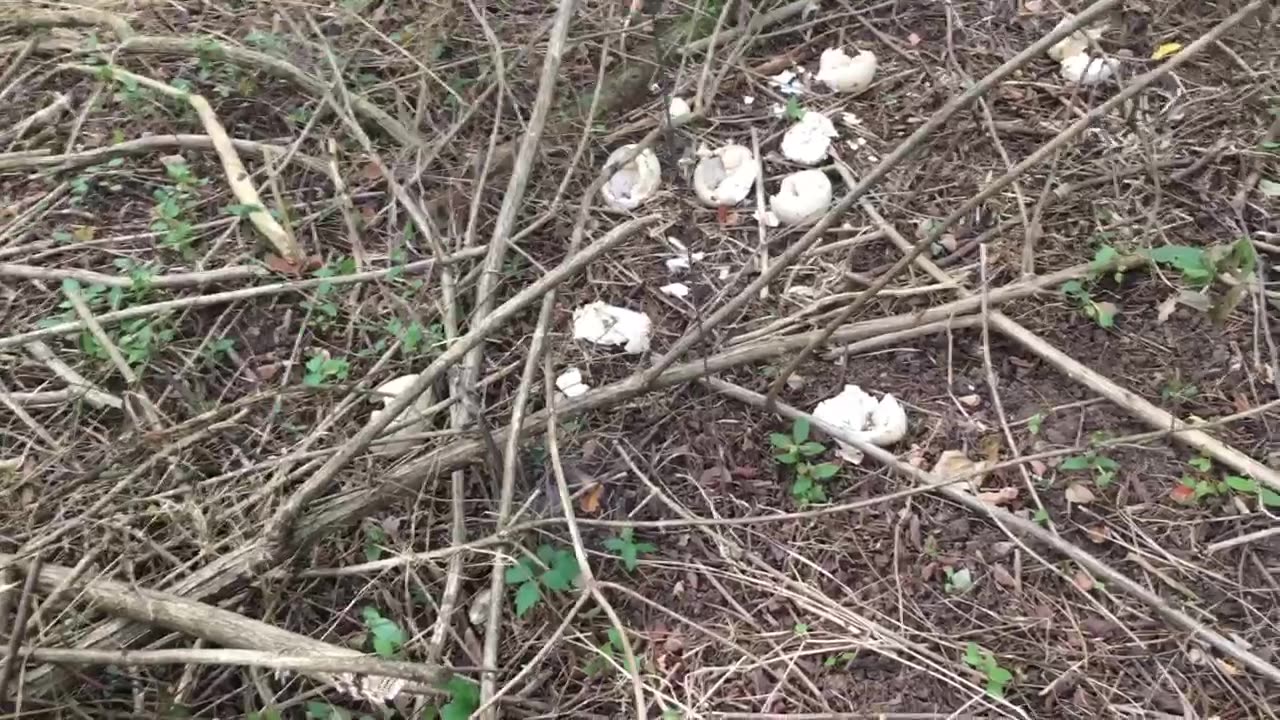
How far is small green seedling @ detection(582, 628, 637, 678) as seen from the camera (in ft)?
5.16

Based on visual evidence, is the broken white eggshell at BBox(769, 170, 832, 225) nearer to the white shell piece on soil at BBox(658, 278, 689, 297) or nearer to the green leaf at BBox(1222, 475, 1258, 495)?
the white shell piece on soil at BBox(658, 278, 689, 297)

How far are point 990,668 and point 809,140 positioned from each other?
129 cm

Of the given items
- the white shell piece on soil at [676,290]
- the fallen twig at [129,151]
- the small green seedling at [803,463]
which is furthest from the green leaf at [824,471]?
the fallen twig at [129,151]

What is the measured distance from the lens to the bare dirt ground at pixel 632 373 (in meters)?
1.58

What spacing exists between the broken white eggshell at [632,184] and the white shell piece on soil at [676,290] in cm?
26

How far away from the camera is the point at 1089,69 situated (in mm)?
2352

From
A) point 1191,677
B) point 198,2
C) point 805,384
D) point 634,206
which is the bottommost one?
point 1191,677

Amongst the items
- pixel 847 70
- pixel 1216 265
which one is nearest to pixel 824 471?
pixel 1216 265

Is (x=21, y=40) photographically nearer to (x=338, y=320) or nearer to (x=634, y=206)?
(x=338, y=320)

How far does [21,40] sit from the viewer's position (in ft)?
9.12

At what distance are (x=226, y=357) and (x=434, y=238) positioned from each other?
528 millimetres

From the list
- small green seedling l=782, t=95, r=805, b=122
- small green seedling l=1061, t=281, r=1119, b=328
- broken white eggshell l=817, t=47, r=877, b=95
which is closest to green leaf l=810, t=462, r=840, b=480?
small green seedling l=1061, t=281, r=1119, b=328

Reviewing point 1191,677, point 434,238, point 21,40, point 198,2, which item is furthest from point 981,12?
point 21,40

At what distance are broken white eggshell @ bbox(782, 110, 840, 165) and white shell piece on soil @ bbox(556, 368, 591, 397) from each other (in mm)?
802
